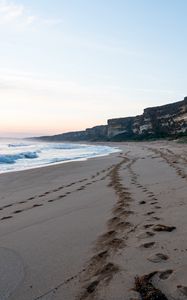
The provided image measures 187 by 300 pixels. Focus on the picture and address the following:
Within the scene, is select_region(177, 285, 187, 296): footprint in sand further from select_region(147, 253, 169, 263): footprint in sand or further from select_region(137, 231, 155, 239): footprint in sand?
select_region(137, 231, 155, 239): footprint in sand

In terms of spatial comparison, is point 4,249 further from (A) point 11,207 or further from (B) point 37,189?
(B) point 37,189

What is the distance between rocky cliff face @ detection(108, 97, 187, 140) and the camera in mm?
73981

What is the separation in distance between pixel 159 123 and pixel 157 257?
82.5m

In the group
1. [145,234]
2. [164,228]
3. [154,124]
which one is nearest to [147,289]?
[145,234]

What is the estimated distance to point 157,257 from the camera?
3471 millimetres

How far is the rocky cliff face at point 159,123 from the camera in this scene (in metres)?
74.0

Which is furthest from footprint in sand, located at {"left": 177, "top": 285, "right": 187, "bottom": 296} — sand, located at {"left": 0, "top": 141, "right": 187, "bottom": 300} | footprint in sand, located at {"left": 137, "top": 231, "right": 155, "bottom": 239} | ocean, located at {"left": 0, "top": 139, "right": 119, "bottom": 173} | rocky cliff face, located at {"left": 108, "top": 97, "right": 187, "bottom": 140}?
rocky cliff face, located at {"left": 108, "top": 97, "right": 187, "bottom": 140}

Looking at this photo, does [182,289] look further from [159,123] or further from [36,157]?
[159,123]

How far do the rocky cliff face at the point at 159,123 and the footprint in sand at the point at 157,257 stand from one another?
2444 inches

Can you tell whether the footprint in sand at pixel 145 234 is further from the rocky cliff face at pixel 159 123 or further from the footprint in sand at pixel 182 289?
the rocky cliff face at pixel 159 123

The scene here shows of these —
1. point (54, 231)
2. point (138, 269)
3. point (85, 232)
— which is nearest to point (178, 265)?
point (138, 269)

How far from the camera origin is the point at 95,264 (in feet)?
11.5

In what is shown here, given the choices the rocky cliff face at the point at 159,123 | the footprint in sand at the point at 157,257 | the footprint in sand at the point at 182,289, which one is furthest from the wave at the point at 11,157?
the rocky cliff face at the point at 159,123

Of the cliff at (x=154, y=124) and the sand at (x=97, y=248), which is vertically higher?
the cliff at (x=154, y=124)
